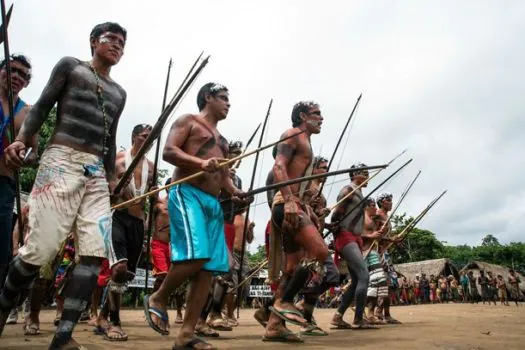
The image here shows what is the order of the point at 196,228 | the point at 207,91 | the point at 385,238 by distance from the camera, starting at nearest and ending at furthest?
the point at 196,228
the point at 207,91
the point at 385,238

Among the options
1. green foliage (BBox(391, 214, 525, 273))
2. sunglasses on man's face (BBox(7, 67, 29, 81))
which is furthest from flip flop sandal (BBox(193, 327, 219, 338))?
green foliage (BBox(391, 214, 525, 273))

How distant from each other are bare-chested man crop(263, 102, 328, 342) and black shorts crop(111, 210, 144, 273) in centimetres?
143

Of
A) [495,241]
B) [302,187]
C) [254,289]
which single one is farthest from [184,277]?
[495,241]

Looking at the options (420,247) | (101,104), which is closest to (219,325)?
(101,104)

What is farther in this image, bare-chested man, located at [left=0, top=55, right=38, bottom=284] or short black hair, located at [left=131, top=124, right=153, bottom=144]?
short black hair, located at [left=131, top=124, right=153, bottom=144]

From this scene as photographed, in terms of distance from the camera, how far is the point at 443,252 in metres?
74.4

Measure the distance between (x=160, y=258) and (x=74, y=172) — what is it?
348 centimetres

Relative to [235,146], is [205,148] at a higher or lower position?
lower

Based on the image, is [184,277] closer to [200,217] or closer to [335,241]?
[200,217]

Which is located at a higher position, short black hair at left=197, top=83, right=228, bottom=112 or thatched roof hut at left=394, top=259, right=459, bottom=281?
thatched roof hut at left=394, top=259, right=459, bottom=281

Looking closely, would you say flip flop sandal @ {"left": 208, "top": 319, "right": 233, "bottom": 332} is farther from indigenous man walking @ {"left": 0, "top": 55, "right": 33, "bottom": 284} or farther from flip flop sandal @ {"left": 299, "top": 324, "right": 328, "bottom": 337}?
indigenous man walking @ {"left": 0, "top": 55, "right": 33, "bottom": 284}

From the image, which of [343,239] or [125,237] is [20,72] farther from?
[343,239]

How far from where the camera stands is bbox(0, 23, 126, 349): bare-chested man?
2.89 metres

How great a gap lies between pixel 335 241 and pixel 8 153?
14.3 feet
